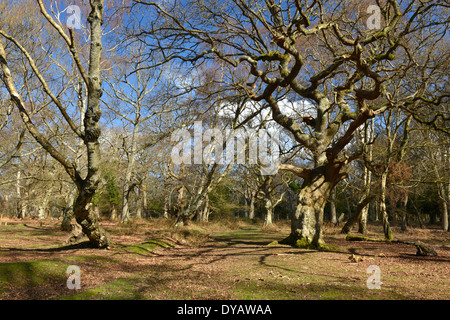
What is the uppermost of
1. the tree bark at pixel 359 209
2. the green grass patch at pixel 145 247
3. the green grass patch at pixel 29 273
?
the tree bark at pixel 359 209

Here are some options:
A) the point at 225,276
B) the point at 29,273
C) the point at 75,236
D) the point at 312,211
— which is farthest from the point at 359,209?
the point at 29,273

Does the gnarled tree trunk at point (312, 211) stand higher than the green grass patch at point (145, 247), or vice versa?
the gnarled tree trunk at point (312, 211)

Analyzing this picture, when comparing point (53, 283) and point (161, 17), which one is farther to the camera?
point (161, 17)

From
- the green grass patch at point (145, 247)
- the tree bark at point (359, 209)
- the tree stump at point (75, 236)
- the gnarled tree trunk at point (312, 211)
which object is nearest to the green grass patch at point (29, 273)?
the green grass patch at point (145, 247)

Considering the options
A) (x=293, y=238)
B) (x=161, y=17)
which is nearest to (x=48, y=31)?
(x=161, y=17)

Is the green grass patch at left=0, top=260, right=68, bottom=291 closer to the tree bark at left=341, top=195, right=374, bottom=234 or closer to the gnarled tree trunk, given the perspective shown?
the gnarled tree trunk

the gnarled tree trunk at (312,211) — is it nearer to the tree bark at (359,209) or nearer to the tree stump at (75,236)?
the tree bark at (359,209)

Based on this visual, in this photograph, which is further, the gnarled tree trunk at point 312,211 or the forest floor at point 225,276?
the gnarled tree trunk at point 312,211

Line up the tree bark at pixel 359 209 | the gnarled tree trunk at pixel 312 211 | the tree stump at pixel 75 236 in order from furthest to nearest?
the tree bark at pixel 359 209 → the gnarled tree trunk at pixel 312 211 → the tree stump at pixel 75 236

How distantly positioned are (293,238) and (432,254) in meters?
4.03

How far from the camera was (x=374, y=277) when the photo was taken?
5668 millimetres

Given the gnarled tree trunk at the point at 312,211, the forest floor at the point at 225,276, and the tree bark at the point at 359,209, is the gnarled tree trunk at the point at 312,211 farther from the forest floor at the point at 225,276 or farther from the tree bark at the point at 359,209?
the tree bark at the point at 359,209

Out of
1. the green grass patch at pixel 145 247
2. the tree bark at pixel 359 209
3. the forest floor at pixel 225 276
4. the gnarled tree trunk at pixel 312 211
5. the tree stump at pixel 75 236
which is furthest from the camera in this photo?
the tree bark at pixel 359 209
